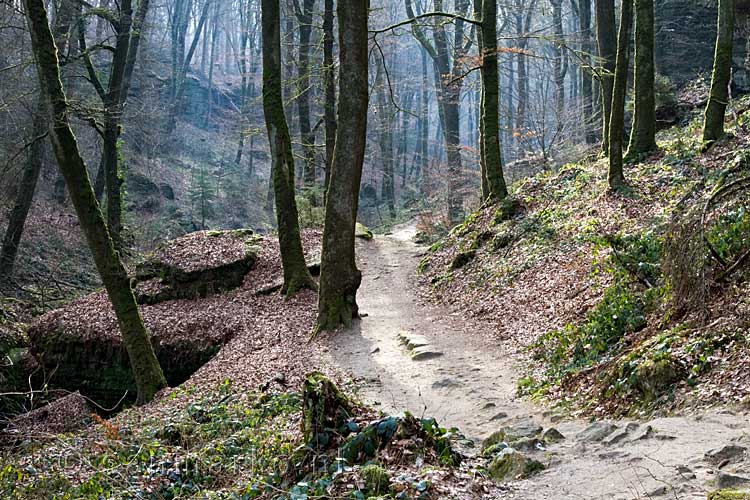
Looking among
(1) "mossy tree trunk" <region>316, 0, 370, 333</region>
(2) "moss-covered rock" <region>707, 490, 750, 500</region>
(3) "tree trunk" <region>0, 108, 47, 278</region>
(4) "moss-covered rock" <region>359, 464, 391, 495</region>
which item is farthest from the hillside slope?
(3) "tree trunk" <region>0, 108, 47, 278</region>

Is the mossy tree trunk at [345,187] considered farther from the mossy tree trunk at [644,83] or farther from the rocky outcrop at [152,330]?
the mossy tree trunk at [644,83]

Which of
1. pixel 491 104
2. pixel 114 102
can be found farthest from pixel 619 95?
pixel 114 102

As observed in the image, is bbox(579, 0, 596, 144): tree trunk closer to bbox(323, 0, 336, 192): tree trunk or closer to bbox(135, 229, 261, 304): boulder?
bbox(323, 0, 336, 192): tree trunk

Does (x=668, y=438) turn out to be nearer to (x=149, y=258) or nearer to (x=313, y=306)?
(x=313, y=306)

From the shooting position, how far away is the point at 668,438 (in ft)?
15.7

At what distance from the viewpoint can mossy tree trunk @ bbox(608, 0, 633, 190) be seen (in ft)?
40.0

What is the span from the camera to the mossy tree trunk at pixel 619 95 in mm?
12188

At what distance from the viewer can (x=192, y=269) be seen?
16812mm

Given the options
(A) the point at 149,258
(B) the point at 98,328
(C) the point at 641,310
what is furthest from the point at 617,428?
(A) the point at 149,258

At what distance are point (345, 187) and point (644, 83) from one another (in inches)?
285

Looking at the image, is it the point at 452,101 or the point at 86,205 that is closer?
the point at 86,205

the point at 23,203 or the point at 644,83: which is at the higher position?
the point at 644,83

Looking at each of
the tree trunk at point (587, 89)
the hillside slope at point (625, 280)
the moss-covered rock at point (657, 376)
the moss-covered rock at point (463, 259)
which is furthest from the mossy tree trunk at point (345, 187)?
the tree trunk at point (587, 89)

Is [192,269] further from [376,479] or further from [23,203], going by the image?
[376,479]
